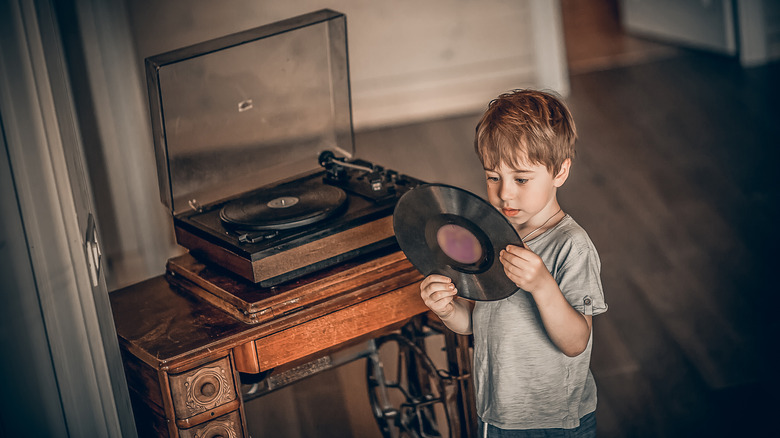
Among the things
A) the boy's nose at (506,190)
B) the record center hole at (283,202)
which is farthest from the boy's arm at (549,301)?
the record center hole at (283,202)

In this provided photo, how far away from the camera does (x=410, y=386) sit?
2062mm

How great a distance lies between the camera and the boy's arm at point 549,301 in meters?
1.25

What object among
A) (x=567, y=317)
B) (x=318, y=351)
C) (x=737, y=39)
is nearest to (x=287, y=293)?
(x=318, y=351)

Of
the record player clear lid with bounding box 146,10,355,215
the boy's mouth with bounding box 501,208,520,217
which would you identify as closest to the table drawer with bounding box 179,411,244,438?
the record player clear lid with bounding box 146,10,355,215

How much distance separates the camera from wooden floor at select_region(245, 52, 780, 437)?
2406 millimetres

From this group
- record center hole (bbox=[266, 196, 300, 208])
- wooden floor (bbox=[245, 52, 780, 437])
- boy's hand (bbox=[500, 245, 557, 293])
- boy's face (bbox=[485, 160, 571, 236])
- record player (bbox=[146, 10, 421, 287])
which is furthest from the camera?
wooden floor (bbox=[245, 52, 780, 437])

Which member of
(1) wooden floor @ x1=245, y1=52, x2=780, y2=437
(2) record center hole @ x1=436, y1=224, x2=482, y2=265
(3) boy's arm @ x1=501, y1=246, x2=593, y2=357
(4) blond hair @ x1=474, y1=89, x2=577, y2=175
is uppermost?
(4) blond hair @ x1=474, y1=89, x2=577, y2=175

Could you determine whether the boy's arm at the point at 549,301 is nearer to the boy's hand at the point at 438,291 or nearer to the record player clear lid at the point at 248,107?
the boy's hand at the point at 438,291

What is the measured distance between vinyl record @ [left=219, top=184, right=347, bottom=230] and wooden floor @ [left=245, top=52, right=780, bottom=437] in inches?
35.0

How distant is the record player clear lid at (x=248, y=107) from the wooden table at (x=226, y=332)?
224 mm

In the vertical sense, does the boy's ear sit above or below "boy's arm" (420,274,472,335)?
above

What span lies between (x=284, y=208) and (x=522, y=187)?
53 cm

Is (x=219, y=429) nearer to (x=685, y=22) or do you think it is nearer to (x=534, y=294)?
(x=534, y=294)

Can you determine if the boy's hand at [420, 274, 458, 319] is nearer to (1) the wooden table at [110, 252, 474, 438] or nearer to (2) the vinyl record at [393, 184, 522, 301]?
(2) the vinyl record at [393, 184, 522, 301]
